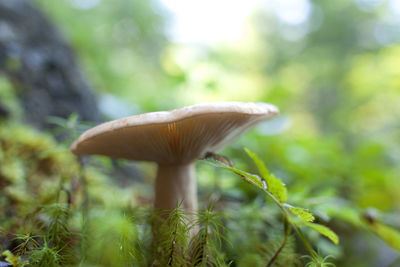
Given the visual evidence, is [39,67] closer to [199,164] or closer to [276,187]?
[199,164]

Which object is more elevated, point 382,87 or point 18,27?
point 382,87

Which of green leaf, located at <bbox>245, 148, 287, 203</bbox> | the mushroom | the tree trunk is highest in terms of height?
the tree trunk

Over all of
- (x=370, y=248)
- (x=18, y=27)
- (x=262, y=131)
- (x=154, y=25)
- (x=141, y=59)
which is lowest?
(x=370, y=248)

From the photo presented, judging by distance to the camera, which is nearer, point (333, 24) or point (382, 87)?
point (382, 87)

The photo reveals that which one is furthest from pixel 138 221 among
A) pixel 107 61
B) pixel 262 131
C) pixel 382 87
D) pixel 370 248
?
pixel 382 87

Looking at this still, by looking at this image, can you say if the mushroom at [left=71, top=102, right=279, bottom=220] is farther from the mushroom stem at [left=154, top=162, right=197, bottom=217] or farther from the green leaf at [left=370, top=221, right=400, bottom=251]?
the green leaf at [left=370, top=221, right=400, bottom=251]

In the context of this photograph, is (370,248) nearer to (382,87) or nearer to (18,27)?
(18,27)

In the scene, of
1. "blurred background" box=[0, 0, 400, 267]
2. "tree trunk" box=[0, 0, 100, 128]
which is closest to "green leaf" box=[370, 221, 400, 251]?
"blurred background" box=[0, 0, 400, 267]
